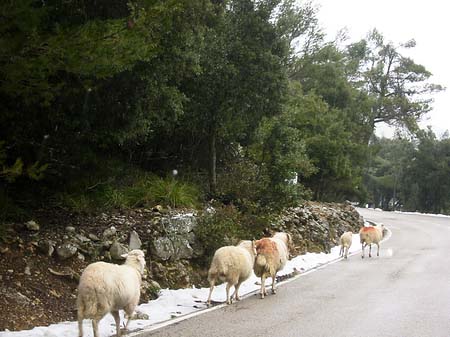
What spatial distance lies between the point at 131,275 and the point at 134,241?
348cm

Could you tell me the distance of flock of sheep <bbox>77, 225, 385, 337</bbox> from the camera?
22.9 ft

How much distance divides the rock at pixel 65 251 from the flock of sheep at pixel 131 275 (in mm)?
1626

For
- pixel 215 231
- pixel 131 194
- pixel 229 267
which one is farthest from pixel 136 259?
pixel 131 194

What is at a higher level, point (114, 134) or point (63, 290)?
point (114, 134)

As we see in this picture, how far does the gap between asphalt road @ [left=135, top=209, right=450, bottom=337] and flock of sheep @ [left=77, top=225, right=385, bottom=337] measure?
57 cm

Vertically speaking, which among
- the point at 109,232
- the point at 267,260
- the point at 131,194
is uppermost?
the point at 131,194

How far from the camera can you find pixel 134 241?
444 inches

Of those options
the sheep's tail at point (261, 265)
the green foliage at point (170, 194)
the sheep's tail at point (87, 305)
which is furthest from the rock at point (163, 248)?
the sheep's tail at point (87, 305)

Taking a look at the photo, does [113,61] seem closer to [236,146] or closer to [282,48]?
[282,48]

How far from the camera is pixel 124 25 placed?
7.80m

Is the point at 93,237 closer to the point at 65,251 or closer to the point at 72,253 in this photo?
the point at 72,253

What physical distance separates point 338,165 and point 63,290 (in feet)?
76.7

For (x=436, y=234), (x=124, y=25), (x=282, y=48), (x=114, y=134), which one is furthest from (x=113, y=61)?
(x=436, y=234)

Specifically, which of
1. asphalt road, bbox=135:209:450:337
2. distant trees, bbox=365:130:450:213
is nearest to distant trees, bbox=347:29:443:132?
distant trees, bbox=365:130:450:213
